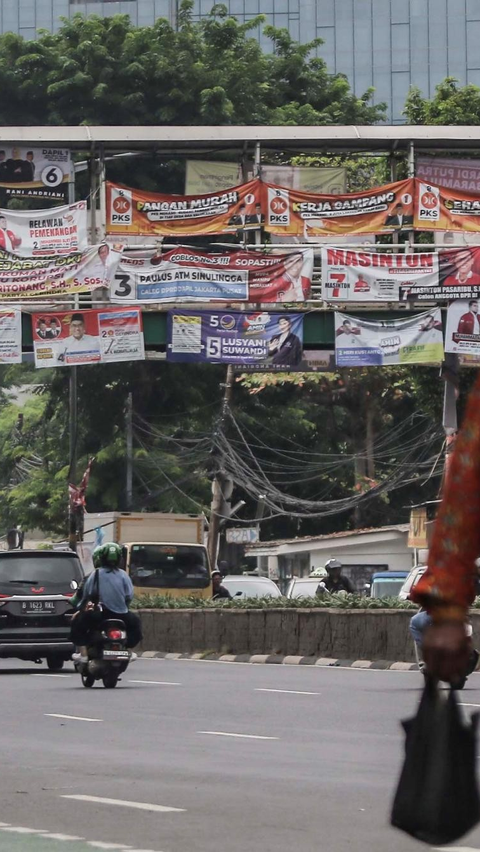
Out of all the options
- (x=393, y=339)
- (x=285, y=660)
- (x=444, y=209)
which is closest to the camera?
(x=285, y=660)

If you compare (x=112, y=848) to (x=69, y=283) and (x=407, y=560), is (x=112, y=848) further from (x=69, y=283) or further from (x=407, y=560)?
(x=407, y=560)

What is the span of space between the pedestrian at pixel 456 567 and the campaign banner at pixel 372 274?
2690 cm

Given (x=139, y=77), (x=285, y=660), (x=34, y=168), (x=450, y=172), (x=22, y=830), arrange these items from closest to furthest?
(x=22, y=830) < (x=285, y=660) < (x=34, y=168) < (x=450, y=172) < (x=139, y=77)

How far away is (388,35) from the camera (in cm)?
11206

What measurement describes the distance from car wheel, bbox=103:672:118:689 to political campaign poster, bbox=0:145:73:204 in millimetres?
15646

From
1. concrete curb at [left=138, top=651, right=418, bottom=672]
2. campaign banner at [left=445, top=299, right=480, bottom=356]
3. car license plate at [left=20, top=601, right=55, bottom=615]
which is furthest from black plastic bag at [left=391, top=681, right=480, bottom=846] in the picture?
campaign banner at [left=445, top=299, right=480, bottom=356]

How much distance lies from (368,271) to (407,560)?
2255 cm

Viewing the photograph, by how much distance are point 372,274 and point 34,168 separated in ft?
22.5

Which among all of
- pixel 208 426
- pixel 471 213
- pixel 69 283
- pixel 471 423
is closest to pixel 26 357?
pixel 69 283

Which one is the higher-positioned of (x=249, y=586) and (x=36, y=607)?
(x=249, y=586)

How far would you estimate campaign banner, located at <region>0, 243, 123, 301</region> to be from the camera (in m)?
30.4

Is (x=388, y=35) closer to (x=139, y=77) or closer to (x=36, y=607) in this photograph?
(x=139, y=77)

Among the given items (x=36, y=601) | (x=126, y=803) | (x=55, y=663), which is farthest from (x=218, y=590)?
(x=126, y=803)

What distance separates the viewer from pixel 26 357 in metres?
32.6
